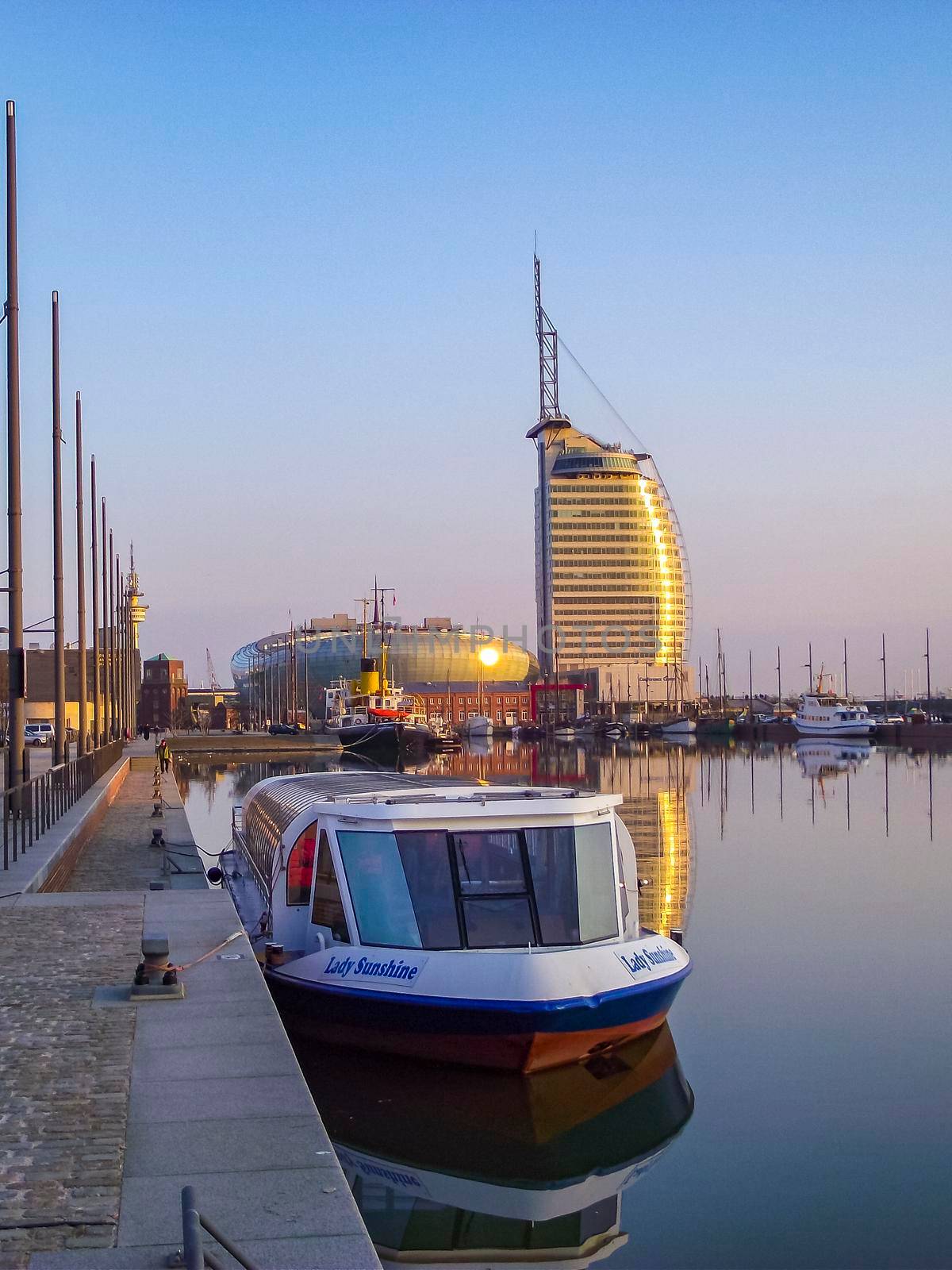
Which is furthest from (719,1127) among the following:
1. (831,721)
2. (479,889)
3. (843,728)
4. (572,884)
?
(831,721)

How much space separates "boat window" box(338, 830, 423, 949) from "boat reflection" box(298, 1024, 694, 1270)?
1225 mm

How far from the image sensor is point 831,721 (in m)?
137

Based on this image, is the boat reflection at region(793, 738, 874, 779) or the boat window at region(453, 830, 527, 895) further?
the boat reflection at region(793, 738, 874, 779)

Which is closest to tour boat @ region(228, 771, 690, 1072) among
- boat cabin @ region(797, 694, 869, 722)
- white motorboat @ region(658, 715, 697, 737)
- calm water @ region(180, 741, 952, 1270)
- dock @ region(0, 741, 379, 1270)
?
calm water @ region(180, 741, 952, 1270)

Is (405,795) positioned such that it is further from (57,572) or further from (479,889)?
(57,572)

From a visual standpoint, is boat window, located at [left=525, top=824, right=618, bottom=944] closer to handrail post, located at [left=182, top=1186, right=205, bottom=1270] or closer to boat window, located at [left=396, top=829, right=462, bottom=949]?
boat window, located at [left=396, top=829, right=462, bottom=949]

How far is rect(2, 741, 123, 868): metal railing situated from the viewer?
71.4 feet

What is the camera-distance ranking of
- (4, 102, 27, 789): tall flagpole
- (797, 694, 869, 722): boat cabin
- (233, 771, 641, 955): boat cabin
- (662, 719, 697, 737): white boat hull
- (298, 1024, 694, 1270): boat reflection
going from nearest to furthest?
(298, 1024, 694, 1270): boat reflection → (233, 771, 641, 955): boat cabin → (4, 102, 27, 789): tall flagpole → (797, 694, 869, 722): boat cabin → (662, 719, 697, 737): white boat hull

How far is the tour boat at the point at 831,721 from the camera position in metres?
134

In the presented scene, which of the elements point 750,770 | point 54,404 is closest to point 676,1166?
point 54,404

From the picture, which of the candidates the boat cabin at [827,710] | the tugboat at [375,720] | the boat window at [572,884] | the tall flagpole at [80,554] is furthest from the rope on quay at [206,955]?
the boat cabin at [827,710]

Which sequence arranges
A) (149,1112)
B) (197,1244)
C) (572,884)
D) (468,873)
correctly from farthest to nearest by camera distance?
(572,884)
(468,873)
(149,1112)
(197,1244)

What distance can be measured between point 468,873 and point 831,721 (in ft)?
419

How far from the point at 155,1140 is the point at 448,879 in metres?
6.44
